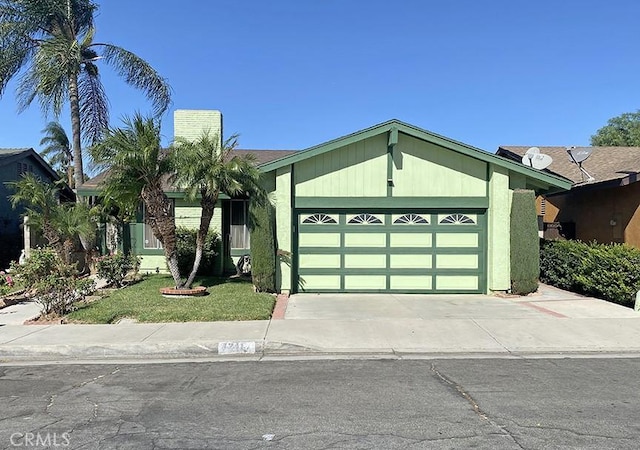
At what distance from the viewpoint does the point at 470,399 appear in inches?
210

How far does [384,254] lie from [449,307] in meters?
2.65

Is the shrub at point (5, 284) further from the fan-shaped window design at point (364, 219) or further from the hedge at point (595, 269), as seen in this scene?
the hedge at point (595, 269)

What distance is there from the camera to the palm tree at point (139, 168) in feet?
36.6

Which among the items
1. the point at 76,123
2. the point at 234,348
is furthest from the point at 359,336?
the point at 76,123

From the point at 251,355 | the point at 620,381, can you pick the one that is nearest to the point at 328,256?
the point at 251,355

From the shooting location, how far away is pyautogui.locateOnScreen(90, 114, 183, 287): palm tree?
11.1 metres

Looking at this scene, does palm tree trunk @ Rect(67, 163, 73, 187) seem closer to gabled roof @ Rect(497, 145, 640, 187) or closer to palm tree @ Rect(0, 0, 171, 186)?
palm tree @ Rect(0, 0, 171, 186)

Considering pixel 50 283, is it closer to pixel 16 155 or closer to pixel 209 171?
pixel 209 171

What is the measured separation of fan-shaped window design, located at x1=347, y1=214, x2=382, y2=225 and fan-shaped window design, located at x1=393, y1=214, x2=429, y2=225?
1.80 feet

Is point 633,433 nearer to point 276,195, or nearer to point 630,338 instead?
point 630,338

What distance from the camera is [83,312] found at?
9812 mm

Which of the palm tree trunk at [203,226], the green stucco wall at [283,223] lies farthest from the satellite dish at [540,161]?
the palm tree trunk at [203,226]

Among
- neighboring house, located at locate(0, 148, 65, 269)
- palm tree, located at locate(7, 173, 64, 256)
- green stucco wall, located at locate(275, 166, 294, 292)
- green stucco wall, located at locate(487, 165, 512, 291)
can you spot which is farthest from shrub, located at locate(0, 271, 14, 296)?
green stucco wall, located at locate(487, 165, 512, 291)

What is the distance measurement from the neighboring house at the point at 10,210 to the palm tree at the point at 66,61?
14.2 ft
